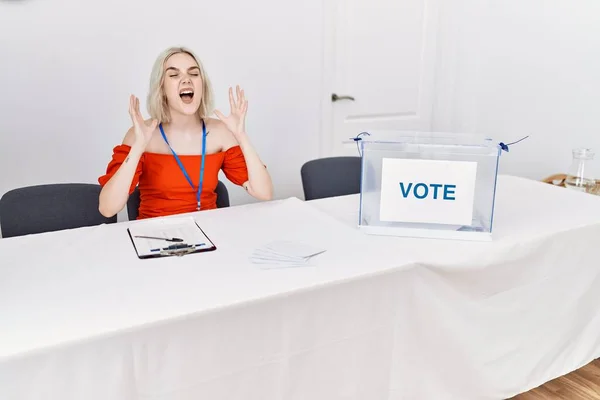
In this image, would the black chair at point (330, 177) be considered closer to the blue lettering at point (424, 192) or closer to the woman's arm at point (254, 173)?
the woman's arm at point (254, 173)

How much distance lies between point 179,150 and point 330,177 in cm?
75

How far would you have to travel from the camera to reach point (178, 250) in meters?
1.53

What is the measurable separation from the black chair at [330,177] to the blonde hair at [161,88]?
621 mm

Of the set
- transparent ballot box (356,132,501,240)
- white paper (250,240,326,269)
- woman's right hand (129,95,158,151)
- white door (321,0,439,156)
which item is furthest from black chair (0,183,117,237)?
white door (321,0,439,156)

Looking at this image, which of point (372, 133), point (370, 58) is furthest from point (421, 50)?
point (372, 133)

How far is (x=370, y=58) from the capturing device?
370cm

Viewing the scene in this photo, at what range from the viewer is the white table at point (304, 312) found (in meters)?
1.15

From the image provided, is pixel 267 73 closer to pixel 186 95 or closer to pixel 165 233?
pixel 186 95

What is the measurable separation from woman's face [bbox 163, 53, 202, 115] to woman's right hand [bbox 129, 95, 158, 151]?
110 mm

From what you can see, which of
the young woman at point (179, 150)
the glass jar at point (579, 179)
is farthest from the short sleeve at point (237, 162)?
the glass jar at point (579, 179)

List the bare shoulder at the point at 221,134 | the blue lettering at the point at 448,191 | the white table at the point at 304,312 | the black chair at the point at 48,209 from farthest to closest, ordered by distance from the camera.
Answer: the bare shoulder at the point at 221,134 → the black chair at the point at 48,209 → the blue lettering at the point at 448,191 → the white table at the point at 304,312

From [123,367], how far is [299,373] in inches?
16.3

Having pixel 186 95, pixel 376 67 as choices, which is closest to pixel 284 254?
pixel 186 95

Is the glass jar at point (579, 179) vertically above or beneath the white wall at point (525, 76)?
beneath
